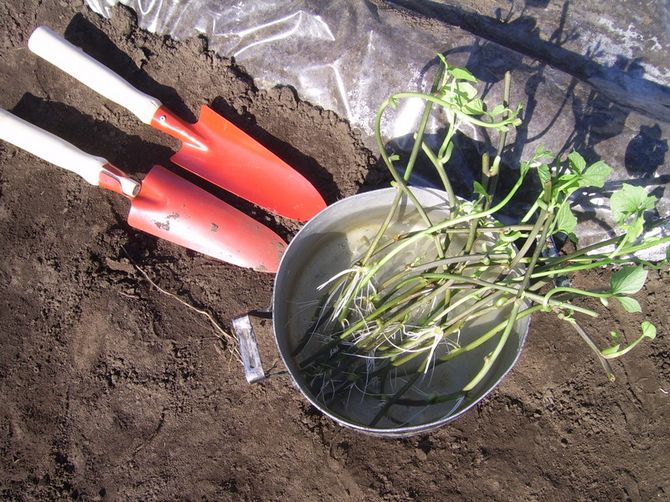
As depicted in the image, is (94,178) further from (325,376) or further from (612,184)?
(612,184)

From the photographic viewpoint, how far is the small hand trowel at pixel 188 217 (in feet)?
4.12

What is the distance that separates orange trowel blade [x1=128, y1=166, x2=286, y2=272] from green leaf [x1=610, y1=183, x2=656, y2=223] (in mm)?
720

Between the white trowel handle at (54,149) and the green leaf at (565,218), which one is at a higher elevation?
the green leaf at (565,218)

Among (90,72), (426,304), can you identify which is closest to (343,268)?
(426,304)

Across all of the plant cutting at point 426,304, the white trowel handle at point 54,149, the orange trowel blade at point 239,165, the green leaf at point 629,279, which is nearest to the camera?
the green leaf at point 629,279

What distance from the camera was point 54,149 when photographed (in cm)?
124

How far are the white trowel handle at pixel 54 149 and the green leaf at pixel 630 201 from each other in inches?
39.1

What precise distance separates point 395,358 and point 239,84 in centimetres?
77

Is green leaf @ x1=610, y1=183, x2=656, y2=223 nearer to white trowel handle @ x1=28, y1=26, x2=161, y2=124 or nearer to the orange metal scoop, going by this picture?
the orange metal scoop

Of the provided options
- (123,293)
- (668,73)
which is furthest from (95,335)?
(668,73)

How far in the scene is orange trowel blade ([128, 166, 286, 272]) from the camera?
1282 mm

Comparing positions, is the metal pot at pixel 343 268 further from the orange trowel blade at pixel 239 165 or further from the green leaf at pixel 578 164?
the green leaf at pixel 578 164

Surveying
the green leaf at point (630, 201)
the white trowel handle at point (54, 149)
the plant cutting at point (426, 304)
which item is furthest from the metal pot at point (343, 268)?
the white trowel handle at point (54, 149)

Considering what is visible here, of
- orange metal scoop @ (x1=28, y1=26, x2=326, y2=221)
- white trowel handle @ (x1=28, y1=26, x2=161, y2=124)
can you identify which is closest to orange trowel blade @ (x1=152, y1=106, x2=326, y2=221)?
orange metal scoop @ (x1=28, y1=26, x2=326, y2=221)
